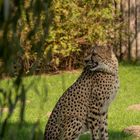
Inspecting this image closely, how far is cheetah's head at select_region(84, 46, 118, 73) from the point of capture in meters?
7.44

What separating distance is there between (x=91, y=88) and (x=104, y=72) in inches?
10.2

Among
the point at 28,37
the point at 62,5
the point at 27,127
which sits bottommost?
the point at 27,127

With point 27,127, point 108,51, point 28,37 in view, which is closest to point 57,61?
point 27,127

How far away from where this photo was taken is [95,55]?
746 cm

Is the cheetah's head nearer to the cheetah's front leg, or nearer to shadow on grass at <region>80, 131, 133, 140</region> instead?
the cheetah's front leg

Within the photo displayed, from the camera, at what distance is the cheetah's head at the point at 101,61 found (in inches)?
293

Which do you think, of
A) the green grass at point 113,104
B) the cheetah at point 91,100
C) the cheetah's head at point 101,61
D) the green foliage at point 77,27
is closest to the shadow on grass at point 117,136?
the green grass at point 113,104

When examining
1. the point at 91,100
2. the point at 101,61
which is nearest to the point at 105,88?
the point at 91,100

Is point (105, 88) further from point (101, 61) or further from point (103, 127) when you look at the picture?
point (103, 127)

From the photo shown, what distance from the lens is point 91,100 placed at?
7469mm

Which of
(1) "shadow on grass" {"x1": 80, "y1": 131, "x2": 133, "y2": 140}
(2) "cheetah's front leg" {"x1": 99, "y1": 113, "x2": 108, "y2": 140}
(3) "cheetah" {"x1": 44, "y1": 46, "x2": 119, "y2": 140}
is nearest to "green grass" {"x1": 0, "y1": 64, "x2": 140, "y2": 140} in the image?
(1) "shadow on grass" {"x1": 80, "y1": 131, "x2": 133, "y2": 140}

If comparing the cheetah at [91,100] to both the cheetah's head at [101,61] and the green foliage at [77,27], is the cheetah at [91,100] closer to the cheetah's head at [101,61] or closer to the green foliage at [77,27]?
the cheetah's head at [101,61]

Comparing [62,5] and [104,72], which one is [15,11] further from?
[62,5]

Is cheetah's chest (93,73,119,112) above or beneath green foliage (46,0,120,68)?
beneath
